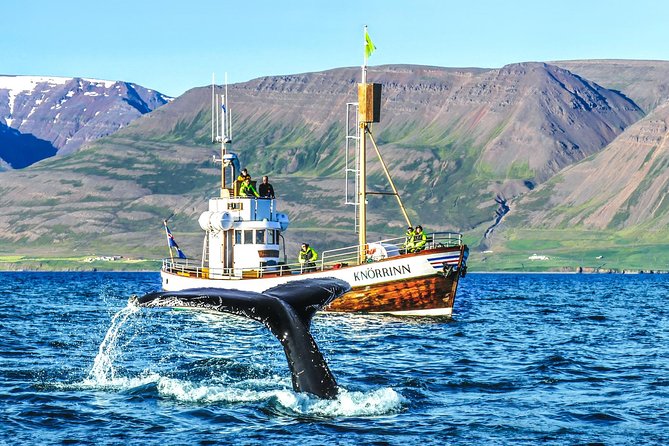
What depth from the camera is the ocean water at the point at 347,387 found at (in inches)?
1025

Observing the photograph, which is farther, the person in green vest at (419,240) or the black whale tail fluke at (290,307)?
the person in green vest at (419,240)

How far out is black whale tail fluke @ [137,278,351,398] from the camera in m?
23.1

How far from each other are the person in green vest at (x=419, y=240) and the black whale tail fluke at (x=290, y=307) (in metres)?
36.9

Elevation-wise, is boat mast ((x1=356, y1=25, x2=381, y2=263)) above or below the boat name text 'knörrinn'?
above

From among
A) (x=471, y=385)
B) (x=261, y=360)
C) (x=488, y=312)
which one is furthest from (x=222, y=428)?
(x=488, y=312)

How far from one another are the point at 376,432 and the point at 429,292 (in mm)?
37523

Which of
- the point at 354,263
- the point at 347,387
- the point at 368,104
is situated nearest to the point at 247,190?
the point at 354,263

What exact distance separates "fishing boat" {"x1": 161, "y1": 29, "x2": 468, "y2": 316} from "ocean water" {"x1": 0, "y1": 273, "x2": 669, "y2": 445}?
4440 millimetres

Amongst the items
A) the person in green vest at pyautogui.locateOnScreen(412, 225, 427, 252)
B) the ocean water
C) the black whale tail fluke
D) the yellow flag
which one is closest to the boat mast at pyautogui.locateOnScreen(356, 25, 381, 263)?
the yellow flag

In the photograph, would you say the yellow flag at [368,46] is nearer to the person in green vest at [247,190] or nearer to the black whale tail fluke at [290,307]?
the person in green vest at [247,190]

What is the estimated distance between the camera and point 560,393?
32.8 m

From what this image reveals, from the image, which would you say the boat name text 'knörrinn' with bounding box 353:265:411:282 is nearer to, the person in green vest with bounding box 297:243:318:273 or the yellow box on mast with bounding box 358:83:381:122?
the person in green vest with bounding box 297:243:318:273

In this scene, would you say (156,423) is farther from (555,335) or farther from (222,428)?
(555,335)

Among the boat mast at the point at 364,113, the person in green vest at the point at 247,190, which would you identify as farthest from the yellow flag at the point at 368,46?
the person in green vest at the point at 247,190
